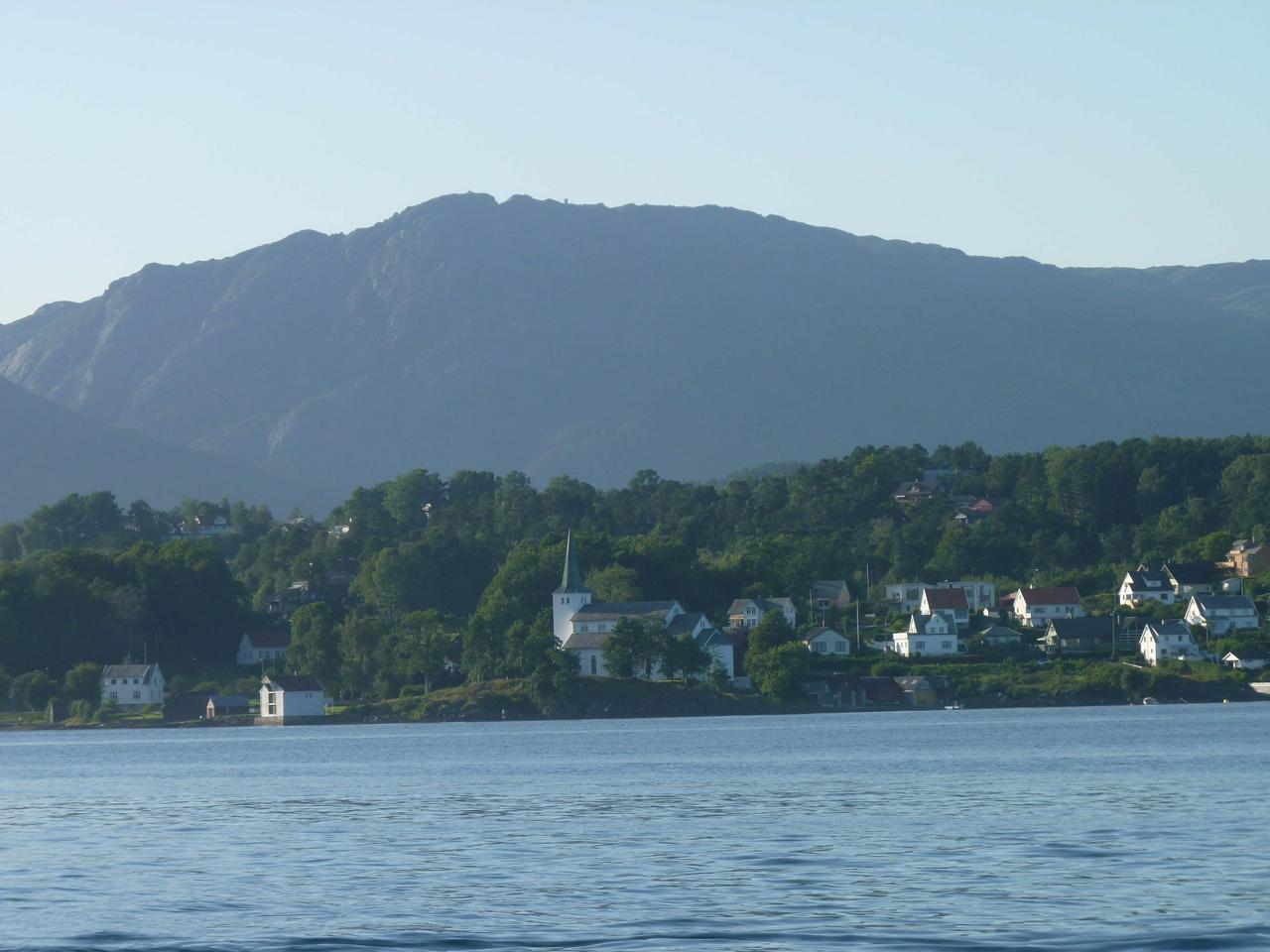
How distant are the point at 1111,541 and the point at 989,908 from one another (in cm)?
13146

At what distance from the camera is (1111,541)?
15538 cm

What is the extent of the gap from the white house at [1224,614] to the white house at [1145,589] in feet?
31.7

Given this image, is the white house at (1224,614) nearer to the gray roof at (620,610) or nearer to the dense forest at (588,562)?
the dense forest at (588,562)

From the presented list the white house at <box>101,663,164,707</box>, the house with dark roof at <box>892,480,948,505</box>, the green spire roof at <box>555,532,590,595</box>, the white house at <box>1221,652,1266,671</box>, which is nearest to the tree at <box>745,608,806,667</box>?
the green spire roof at <box>555,532,590,595</box>

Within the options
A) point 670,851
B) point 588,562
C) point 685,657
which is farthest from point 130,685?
point 670,851

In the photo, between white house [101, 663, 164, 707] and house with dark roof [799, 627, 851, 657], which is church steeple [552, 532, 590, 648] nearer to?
house with dark roof [799, 627, 851, 657]

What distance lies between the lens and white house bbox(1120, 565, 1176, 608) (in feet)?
437

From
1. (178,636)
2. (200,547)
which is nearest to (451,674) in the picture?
A: (178,636)

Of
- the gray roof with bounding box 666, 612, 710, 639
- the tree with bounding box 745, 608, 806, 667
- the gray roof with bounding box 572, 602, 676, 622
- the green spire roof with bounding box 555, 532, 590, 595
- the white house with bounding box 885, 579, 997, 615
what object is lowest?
the tree with bounding box 745, 608, 806, 667

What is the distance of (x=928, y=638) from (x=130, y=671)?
51.1 m

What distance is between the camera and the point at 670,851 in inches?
1435

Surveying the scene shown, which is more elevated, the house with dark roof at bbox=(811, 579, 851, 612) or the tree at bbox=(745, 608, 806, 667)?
the house with dark roof at bbox=(811, 579, 851, 612)

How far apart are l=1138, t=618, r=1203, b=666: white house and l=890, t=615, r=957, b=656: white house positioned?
12.1 metres

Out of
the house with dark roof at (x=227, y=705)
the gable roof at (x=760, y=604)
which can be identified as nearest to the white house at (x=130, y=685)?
the house with dark roof at (x=227, y=705)
